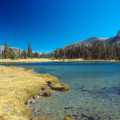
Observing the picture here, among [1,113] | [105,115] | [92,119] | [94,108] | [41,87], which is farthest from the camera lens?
[41,87]

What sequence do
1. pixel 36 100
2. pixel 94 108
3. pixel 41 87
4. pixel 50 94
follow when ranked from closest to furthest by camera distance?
pixel 94 108 → pixel 36 100 → pixel 50 94 → pixel 41 87

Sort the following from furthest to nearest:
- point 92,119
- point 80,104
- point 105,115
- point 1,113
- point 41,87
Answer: point 41,87 → point 80,104 → point 105,115 → point 92,119 → point 1,113

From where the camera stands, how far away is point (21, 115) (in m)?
19.0

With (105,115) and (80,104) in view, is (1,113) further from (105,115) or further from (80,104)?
(80,104)

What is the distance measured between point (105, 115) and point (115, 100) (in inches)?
293

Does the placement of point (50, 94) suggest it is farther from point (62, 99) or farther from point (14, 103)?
point (14, 103)

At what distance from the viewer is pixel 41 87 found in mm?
35562

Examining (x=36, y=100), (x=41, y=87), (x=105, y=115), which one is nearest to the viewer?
(x=105, y=115)

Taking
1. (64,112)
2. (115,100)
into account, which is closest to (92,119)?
(64,112)

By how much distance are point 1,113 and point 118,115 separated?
893cm

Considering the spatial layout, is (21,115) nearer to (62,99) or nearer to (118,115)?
(118,115)

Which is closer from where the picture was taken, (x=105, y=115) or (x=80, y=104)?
(x=105, y=115)

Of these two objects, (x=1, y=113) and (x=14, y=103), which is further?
(x=14, y=103)

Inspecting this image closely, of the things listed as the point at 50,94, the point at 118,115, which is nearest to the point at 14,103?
the point at 118,115
